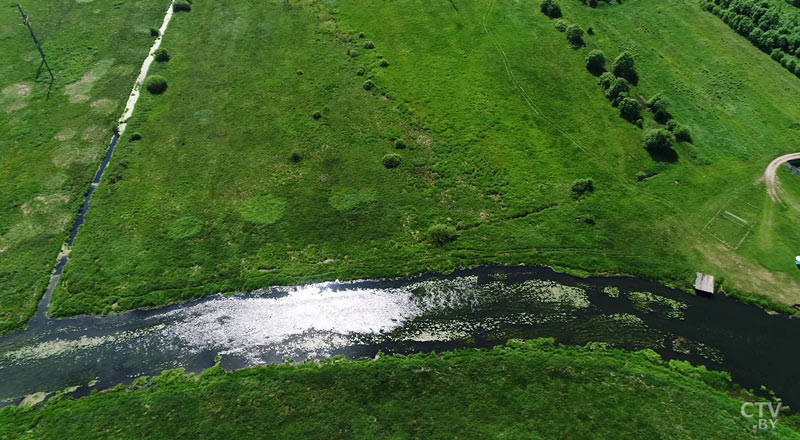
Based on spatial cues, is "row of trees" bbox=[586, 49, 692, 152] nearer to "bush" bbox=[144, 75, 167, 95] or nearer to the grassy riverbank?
the grassy riverbank

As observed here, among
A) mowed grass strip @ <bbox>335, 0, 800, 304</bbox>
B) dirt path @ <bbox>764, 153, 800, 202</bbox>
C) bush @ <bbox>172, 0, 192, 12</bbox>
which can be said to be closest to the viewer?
mowed grass strip @ <bbox>335, 0, 800, 304</bbox>

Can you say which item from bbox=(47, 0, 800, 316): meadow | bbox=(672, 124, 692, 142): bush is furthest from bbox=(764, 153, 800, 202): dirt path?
bbox=(672, 124, 692, 142): bush

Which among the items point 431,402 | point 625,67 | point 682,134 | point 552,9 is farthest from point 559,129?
point 431,402

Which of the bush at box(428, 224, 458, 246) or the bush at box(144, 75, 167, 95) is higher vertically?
the bush at box(428, 224, 458, 246)

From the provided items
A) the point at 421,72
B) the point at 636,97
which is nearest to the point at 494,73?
the point at 421,72

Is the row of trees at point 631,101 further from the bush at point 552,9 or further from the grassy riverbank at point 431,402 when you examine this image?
the grassy riverbank at point 431,402

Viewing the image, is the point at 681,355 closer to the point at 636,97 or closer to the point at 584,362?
the point at 584,362
